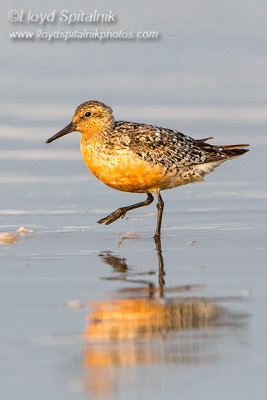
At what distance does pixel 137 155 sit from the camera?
11500 millimetres

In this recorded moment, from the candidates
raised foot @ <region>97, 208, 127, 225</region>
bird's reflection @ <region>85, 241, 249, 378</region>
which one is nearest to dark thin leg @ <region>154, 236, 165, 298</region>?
bird's reflection @ <region>85, 241, 249, 378</region>

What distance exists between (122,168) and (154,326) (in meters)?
4.29

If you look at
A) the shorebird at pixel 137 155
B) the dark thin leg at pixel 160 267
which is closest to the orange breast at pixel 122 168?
the shorebird at pixel 137 155

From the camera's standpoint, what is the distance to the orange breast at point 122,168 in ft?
37.5

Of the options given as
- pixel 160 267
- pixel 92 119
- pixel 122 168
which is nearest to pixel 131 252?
pixel 160 267

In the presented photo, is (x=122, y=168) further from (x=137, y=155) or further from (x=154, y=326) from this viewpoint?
(x=154, y=326)

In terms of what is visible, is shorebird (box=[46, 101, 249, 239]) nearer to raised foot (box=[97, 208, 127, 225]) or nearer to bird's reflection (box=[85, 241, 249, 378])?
raised foot (box=[97, 208, 127, 225])

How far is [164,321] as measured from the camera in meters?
7.43

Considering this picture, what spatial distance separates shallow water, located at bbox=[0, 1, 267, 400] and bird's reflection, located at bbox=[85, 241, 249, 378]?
2 cm

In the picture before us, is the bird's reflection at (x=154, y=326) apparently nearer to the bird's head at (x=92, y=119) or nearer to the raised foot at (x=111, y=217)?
the raised foot at (x=111, y=217)

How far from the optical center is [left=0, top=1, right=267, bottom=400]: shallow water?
6.43 metres

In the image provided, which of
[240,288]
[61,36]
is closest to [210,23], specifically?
[61,36]

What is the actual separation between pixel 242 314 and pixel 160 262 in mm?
2103

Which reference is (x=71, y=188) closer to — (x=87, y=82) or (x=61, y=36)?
(x=87, y=82)
